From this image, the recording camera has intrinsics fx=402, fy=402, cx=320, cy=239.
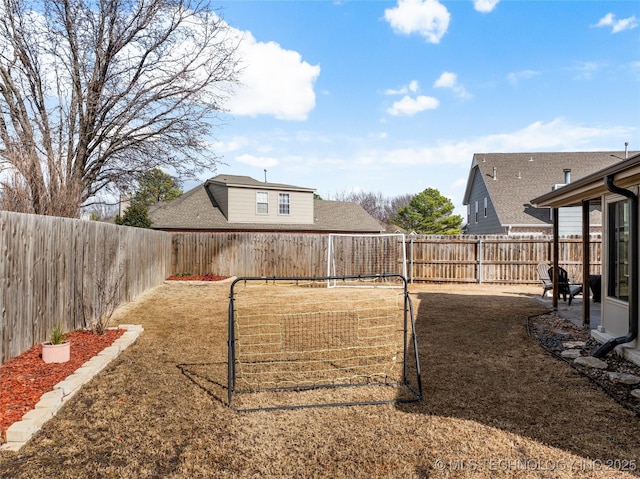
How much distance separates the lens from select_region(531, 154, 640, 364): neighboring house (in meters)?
4.84

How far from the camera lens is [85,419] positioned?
10.8 ft

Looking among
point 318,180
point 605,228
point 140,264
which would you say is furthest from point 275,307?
point 318,180

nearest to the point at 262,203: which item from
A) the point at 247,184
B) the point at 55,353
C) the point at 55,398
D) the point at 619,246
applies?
the point at 247,184

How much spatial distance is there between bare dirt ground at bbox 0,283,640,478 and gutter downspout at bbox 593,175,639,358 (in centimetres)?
76

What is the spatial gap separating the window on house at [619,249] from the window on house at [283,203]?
15.9m

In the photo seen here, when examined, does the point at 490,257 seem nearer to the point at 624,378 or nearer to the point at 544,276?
the point at 544,276

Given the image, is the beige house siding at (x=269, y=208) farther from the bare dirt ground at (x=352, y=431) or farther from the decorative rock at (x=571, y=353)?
the decorative rock at (x=571, y=353)

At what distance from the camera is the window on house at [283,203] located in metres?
20.4

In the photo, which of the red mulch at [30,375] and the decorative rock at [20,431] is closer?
the decorative rock at [20,431]

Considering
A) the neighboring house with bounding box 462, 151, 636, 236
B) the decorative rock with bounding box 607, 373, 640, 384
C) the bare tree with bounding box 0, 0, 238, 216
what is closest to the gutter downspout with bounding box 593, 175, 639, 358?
the decorative rock with bounding box 607, 373, 640, 384

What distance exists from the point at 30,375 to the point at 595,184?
715cm

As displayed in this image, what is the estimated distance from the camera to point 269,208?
793 inches

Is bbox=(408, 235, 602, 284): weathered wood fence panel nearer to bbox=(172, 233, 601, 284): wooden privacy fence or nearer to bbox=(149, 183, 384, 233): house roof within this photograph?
bbox=(172, 233, 601, 284): wooden privacy fence

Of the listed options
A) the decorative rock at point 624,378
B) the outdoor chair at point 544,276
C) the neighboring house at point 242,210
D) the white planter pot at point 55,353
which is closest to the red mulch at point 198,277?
the neighboring house at point 242,210
